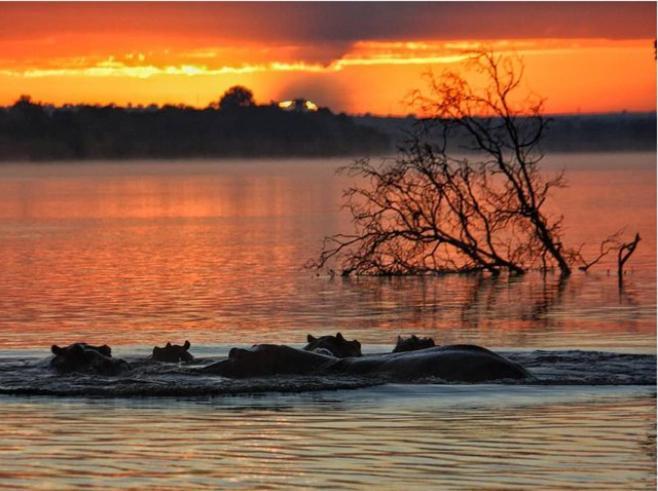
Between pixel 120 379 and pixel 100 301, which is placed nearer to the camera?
pixel 120 379

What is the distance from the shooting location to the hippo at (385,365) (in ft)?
56.7

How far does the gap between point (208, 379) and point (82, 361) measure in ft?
4.85

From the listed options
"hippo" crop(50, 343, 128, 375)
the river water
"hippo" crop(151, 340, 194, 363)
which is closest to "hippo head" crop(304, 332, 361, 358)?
"hippo" crop(151, 340, 194, 363)

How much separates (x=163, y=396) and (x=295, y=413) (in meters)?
1.82

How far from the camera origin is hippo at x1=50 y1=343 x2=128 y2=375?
18.0 m

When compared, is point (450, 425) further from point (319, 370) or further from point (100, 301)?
point (100, 301)

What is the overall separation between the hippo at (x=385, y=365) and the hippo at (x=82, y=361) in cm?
98

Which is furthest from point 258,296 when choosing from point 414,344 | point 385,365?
point 385,365

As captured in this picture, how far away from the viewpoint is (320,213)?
→ 66.9m

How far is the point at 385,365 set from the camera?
17.7 meters

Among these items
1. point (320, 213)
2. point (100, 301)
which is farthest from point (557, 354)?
point (320, 213)

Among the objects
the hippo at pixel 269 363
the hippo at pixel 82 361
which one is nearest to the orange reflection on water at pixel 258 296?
the hippo at pixel 82 361

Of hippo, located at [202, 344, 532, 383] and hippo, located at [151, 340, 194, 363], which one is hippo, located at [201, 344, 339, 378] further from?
hippo, located at [151, 340, 194, 363]

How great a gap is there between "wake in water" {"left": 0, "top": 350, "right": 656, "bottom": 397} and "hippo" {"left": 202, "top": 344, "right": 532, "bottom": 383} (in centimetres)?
17
